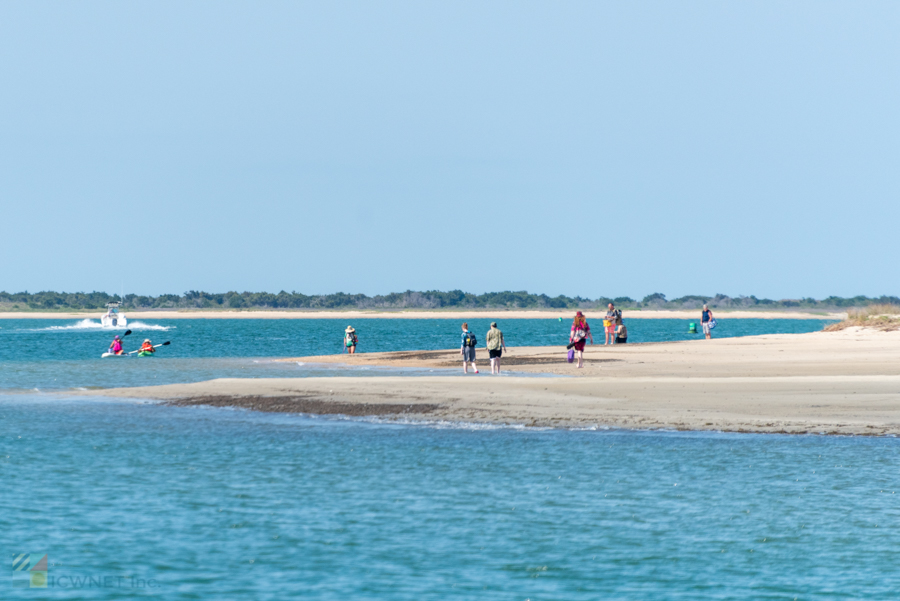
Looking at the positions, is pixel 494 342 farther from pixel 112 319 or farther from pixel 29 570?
pixel 112 319

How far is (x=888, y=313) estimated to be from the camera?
218 feet

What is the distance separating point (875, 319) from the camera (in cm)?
6316

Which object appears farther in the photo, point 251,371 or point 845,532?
point 251,371

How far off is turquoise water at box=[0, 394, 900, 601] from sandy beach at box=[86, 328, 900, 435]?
196 centimetres

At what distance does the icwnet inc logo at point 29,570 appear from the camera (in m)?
11.2

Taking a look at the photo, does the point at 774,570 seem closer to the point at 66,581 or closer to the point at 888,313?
the point at 66,581

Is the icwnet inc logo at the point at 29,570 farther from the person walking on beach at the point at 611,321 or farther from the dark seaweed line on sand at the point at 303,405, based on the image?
the person walking on beach at the point at 611,321

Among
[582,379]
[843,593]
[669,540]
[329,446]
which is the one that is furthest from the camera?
[582,379]

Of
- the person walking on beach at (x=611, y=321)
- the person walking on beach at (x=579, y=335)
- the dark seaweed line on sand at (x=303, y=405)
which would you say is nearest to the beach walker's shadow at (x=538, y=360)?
the person walking on beach at (x=579, y=335)

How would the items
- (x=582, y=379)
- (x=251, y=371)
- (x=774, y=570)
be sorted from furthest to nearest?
(x=251, y=371) < (x=582, y=379) < (x=774, y=570)

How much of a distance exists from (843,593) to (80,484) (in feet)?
40.6

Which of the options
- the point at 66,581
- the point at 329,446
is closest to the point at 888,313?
the point at 329,446

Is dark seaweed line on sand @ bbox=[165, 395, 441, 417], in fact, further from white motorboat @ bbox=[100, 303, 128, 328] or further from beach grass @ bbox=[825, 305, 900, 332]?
white motorboat @ bbox=[100, 303, 128, 328]

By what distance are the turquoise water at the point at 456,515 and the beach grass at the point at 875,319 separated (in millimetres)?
42850
